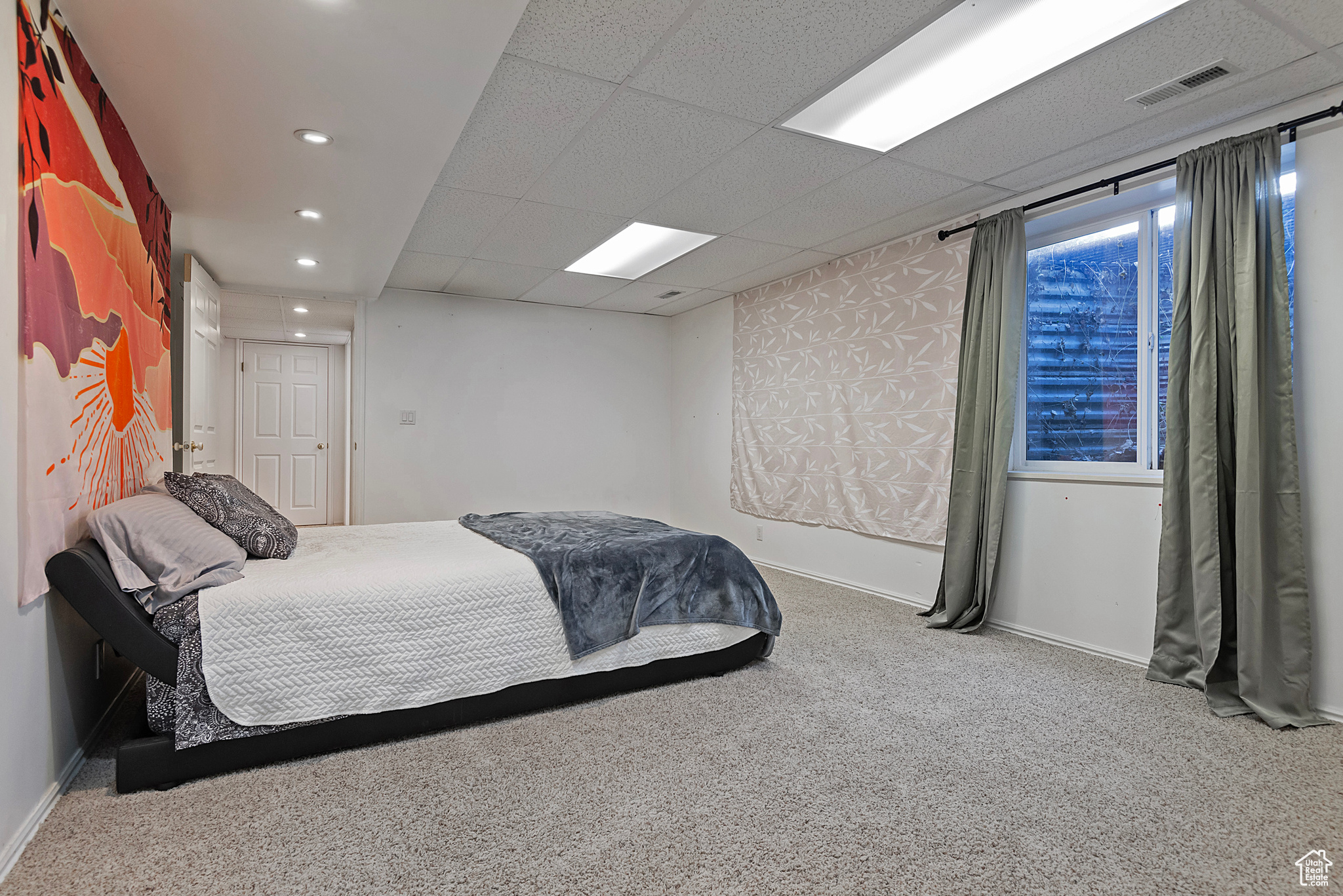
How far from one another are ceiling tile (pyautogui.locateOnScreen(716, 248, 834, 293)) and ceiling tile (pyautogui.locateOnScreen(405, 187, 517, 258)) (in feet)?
6.39

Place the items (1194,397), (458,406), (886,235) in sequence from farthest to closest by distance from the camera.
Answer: (458,406), (886,235), (1194,397)

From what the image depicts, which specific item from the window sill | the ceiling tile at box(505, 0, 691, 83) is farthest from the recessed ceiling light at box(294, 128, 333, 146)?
the window sill

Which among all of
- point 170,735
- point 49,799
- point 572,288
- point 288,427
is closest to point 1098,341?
point 572,288

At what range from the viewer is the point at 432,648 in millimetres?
2234

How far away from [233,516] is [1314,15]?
384cm

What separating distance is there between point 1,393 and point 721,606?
7.40ft

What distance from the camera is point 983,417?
360 centimetres

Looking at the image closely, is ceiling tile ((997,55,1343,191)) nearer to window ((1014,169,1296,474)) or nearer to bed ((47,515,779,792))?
window ((1014,169,1296,474))

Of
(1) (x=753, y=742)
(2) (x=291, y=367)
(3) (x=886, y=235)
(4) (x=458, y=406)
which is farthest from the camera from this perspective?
(2) (x=291, y=367)

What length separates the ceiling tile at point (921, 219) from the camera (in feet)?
11.5

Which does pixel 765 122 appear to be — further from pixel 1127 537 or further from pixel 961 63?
pixel 1127 537

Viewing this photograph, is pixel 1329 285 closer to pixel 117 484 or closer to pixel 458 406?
pixel 117 484

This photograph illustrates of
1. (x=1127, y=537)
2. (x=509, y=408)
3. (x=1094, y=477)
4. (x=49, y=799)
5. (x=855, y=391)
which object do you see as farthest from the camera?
(x=509, y=408)

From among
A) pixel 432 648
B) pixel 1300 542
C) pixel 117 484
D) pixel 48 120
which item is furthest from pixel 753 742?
pixel 48 120
